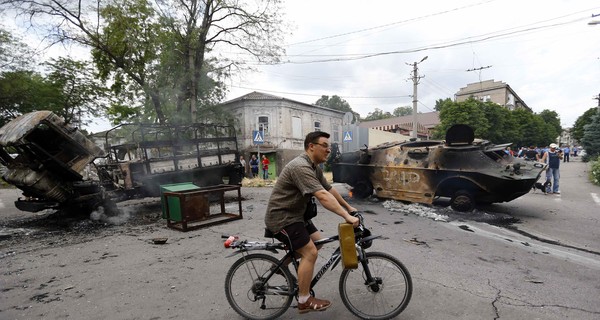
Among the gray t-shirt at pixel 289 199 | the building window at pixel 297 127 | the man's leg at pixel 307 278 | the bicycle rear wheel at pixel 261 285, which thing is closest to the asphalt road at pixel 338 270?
the bicycle rear wheel at pixel 261 285

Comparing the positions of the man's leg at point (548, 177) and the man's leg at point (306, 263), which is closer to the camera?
the man's leg at point (306, 263)

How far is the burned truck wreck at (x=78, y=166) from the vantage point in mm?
6293

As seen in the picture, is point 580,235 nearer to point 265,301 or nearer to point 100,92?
point 265,301

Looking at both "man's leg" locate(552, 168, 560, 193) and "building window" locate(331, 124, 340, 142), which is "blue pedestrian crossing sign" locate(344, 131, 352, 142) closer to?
"man's leg" locate(552, 168, 560, 193)

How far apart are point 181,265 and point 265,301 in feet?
6.65

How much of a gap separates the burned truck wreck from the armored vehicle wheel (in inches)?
264

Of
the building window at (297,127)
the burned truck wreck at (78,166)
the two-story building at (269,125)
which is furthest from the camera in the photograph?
the building window at (297,127)

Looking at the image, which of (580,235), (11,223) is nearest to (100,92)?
(11,223)

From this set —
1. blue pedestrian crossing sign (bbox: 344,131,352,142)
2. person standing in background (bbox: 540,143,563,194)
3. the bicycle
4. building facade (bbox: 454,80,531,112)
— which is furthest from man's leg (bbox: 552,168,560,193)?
building facade (bbox: 454,80,531,112)

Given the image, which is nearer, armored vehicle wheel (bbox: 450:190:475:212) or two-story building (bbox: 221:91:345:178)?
armored vehicle wheel (bbox: 450:190:475:212)

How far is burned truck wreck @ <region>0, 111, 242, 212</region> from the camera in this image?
629cm

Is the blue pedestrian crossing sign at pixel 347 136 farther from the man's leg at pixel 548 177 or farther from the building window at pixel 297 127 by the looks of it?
the building window at pixel 297 127

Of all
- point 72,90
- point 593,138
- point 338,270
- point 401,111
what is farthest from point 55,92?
point 401,111

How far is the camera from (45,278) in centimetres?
412
